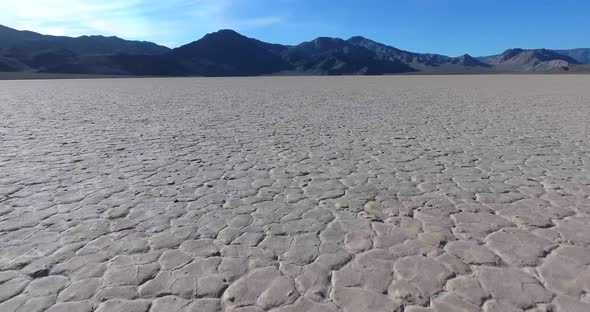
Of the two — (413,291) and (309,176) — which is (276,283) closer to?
(413,291)

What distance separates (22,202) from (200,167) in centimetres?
198

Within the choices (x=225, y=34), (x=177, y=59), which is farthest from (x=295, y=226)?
(x=225, y=34)

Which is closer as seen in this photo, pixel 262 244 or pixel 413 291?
pixel 413 291

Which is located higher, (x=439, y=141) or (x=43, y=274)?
(x=43, y=274)

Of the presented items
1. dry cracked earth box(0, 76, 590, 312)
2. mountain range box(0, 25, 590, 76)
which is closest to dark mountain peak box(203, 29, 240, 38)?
mountain range box(0, 25, 590, 76)

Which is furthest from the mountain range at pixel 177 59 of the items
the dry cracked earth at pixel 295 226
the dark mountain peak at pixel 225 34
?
the dry cracked earth at pixel 295 226

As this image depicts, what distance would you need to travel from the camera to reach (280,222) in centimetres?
362

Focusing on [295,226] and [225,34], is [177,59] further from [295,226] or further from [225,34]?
[295,226]

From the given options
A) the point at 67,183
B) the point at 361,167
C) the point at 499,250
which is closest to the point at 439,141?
the point at 361,167

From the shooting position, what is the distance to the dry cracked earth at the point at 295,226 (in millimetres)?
2521

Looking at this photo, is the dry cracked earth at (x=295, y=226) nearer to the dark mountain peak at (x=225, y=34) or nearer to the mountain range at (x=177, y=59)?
the mountain range at (x=177, y=59)

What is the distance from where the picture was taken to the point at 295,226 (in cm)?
353

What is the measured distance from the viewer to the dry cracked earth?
2.52 meters

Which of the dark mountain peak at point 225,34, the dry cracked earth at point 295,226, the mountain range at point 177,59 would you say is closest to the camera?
the dry cracked earth at point 295,226
